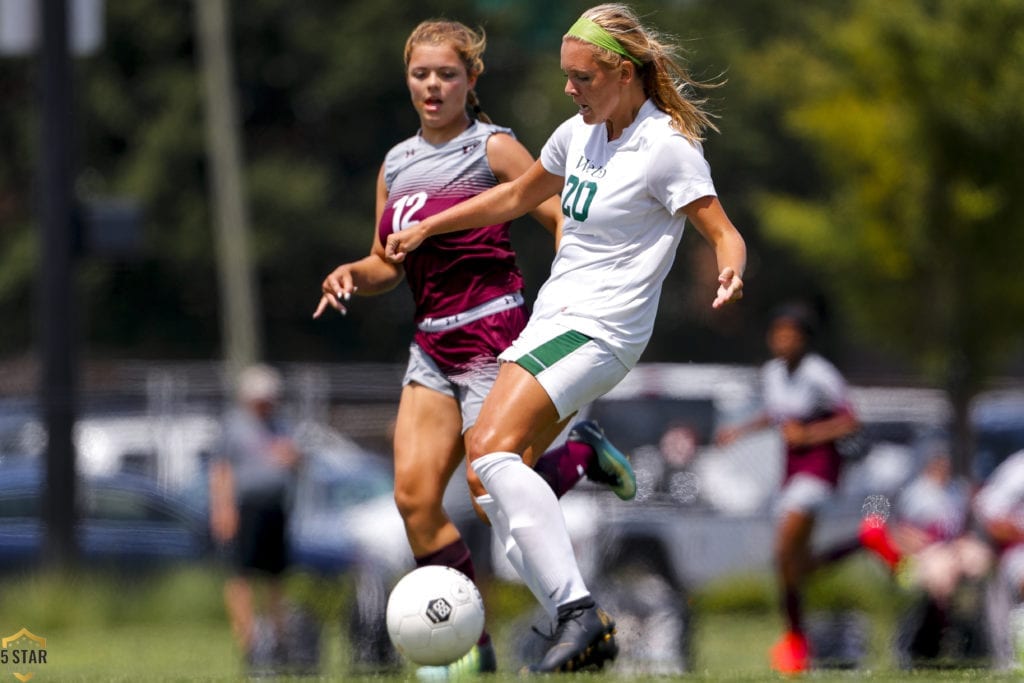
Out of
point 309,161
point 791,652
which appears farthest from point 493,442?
point 309,161

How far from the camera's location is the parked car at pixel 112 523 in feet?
46.6

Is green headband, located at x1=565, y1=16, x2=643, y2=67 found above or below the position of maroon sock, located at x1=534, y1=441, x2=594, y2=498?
above

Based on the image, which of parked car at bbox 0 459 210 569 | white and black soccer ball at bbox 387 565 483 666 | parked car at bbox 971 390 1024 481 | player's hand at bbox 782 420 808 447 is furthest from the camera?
parked car at bbox 971 390 1024 481

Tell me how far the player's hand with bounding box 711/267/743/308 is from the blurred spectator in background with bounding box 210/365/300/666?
694 cm

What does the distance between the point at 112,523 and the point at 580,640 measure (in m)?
9.62

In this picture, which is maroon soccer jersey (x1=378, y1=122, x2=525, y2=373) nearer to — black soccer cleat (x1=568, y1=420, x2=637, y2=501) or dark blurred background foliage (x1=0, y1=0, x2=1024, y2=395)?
black soccer cleat (x1=568, y1=420, x2=637, y2=501)

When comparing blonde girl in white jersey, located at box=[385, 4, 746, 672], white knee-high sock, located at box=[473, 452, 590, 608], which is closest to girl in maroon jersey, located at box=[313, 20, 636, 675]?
blonde girl in white jersey, located at box=[385, 4, 746, 672]

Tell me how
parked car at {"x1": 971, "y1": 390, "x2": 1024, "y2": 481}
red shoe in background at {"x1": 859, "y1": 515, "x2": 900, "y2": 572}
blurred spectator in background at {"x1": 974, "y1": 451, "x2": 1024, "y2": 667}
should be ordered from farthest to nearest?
1. parked car at {"x1": 971, "y1": 390, "x2": 1024, "y2": 481}
2. red shoe in background at {"x1": 859, "y1": 515, "x2": 900, "y2": 572}
3. blurred spectator in background at {"x1": 974, "y1": 451, "x2": 1024, "y2": 667}

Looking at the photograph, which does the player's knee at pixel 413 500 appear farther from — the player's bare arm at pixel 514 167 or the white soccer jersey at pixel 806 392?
the white soccer jersey at pixel 806 392

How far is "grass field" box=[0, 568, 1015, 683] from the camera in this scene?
11.5m

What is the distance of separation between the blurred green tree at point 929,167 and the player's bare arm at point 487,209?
9.13 meters

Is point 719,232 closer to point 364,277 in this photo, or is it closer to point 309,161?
point 364,277

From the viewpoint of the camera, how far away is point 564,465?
21.1ft

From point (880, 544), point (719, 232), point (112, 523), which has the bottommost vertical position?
point (112, 523)
